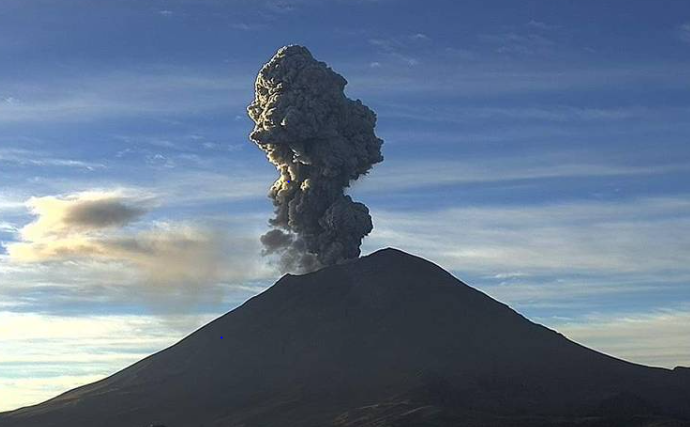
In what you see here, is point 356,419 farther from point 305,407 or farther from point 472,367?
point 472,367

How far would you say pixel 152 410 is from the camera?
598ft

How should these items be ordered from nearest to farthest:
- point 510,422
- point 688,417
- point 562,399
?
point 510,422 < point 688,417 < point 562,399

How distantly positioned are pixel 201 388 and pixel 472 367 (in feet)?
144

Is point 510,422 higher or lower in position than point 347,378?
lower

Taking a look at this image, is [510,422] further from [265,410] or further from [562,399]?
[265,410]

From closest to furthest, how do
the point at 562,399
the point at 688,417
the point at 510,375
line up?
the point at 688,417
the point at 562,399
the point at 510,375

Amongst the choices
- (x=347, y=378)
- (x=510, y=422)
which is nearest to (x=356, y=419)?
(x=510, y=422)

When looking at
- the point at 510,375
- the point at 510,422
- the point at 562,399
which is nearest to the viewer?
the point at 510,422

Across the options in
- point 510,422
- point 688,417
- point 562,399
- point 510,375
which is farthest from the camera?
point 510,375

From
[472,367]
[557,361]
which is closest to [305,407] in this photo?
[472,367]

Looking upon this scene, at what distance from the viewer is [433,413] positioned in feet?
502

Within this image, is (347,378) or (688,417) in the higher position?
(347,378)

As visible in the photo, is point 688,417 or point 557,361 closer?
point 688,417

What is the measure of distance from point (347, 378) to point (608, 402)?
4322 cm
